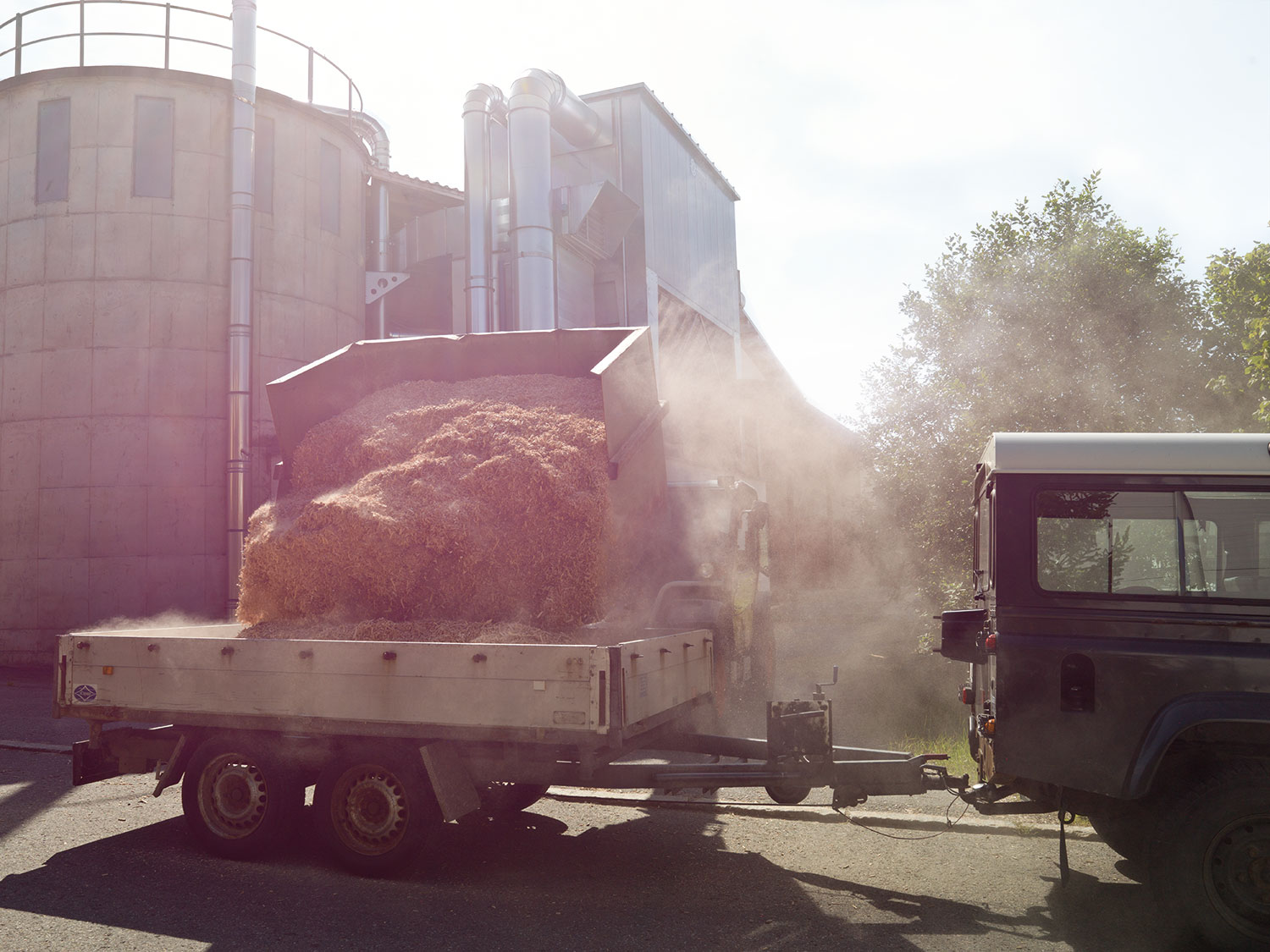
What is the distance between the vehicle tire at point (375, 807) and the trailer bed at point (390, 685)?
25 centimetres

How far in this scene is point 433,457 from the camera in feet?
21.6

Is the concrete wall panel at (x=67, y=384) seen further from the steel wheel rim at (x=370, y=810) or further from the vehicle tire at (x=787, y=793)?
the vehicle tire at (x=787, y=793)

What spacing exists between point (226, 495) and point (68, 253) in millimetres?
4869

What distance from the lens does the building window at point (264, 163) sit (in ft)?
54.3

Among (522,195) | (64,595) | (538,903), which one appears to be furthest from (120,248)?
(538,903)

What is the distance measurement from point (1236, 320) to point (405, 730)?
2138 centimetres

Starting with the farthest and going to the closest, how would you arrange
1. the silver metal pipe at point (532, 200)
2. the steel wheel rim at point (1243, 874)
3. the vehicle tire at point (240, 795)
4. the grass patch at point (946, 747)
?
the silver metal pipe at point (532, 200), the grass patch at point (946, 747), the vehicle tire at point (240, 795), the steel wheel rim at point (1243, 874)

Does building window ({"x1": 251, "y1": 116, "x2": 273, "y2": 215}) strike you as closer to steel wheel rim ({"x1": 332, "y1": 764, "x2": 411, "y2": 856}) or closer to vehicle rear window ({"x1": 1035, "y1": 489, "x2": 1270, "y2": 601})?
steel wheel rim ({"x1": 332, "y1": 764, "x2": 411, "y2": 856})

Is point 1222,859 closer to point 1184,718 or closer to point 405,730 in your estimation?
point 1184,718

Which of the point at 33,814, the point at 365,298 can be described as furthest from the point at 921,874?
the point at 365,298

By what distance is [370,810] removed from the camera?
557cm

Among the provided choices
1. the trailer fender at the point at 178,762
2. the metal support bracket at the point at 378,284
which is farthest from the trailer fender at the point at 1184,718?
the metal support bracket at the point at 378,284

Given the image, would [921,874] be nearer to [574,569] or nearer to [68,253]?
[574,569]

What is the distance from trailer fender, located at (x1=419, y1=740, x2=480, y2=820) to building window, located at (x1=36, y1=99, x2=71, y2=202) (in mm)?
14688
